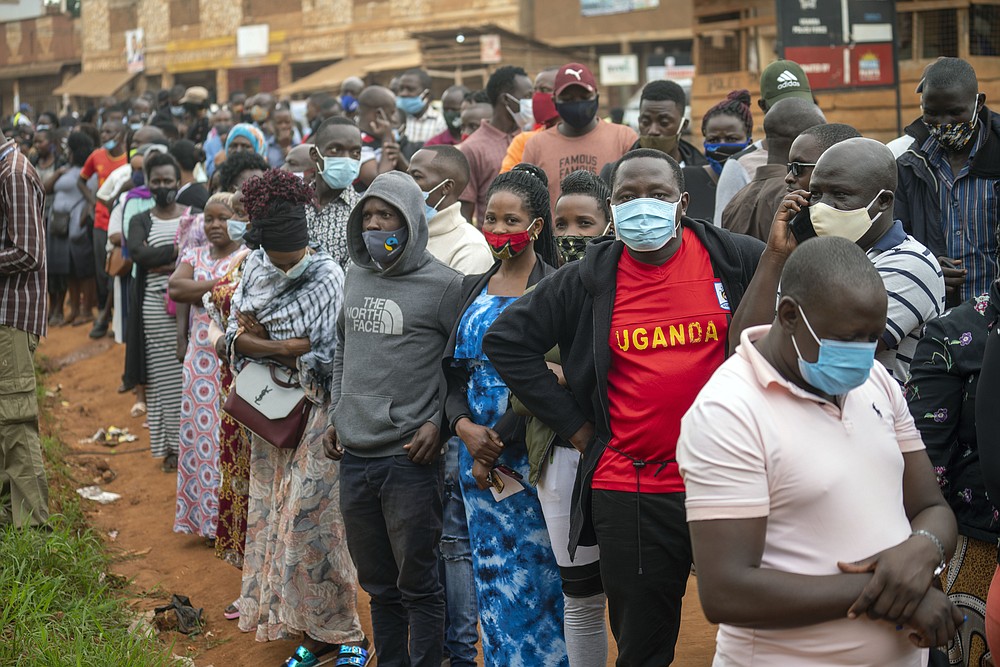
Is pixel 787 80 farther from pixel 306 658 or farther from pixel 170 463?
pixel 170 463

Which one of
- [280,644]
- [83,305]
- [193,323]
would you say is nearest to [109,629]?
[280,644]

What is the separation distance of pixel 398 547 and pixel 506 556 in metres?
0.51

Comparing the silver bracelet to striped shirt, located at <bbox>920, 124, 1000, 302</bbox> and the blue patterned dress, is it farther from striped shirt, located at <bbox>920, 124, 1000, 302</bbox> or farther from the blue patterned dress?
striped shirt, located at <bbox>920, 124, 1000, 302</bbox>

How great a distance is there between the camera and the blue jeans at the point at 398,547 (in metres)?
4.51

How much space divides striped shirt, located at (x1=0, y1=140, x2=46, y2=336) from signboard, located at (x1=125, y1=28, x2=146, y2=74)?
35310mm

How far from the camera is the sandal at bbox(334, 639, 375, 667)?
206 inches

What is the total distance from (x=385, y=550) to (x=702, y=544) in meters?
2.42

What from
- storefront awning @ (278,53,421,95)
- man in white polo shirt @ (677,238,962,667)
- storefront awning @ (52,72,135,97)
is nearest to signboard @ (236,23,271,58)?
storefront awning @ (278,53,421,95)

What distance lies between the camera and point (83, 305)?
1520cm

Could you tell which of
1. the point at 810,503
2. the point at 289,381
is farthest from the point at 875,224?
the point at 289,381

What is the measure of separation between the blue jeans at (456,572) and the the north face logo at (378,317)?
64 cm

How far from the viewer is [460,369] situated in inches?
173

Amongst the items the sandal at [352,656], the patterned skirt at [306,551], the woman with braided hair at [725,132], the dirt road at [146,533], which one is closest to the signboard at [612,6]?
the dirt road at [146,533]

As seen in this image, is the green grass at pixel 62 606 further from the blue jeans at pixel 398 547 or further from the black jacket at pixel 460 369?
the black jacket at pixel 460 369
